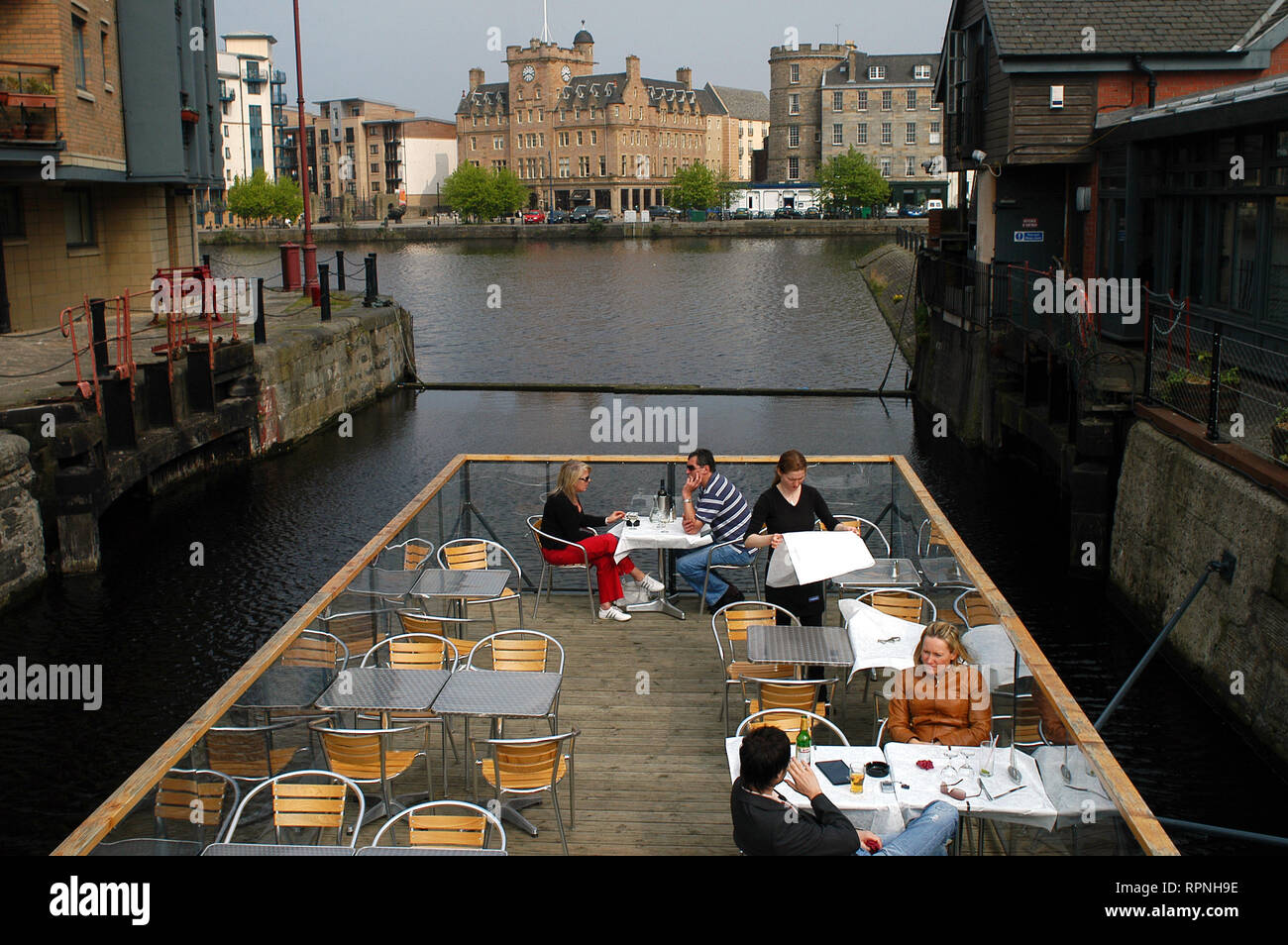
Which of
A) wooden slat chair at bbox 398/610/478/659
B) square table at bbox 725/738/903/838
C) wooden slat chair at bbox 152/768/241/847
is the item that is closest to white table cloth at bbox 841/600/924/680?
square table at bbox 725/738/903/838

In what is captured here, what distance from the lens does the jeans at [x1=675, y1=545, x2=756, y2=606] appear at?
1088 centimetres

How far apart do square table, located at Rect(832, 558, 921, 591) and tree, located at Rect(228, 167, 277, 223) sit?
107106 mm

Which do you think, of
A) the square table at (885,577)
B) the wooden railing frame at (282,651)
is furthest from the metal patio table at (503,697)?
the square table at (885,577)

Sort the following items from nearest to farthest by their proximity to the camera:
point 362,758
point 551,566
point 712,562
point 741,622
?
point 362,758
point 741,622
point 712,562
point 551,566

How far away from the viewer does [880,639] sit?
336 inches

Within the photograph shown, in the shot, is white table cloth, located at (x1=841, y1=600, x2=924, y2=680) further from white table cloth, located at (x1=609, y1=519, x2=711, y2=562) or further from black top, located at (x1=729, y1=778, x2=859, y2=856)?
black top, located at (x1=729, y1=778, x2=859, y2=856)

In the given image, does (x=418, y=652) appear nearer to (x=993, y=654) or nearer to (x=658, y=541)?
(x=658, y=541)

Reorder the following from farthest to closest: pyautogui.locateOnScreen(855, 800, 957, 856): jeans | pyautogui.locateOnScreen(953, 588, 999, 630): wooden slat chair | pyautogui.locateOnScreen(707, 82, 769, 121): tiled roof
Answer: pyautogui.locateOnScreen(707, 82, 769, 121): tiled roof < pyautogui.locateOnScreen(953, 588, 999, 630): wooden slat chair < pyautogui.locateOnScreen(855, 800, 957, 856): jeans

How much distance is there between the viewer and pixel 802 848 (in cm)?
583

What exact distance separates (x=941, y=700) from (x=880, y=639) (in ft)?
3.13

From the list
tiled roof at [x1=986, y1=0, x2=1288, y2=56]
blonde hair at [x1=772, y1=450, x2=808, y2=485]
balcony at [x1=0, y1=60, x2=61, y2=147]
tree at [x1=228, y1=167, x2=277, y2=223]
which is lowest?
blonde hair at [x1=772, y1=450, x2=808, y2=485]

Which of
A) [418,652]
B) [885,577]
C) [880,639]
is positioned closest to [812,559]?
[880,639]
